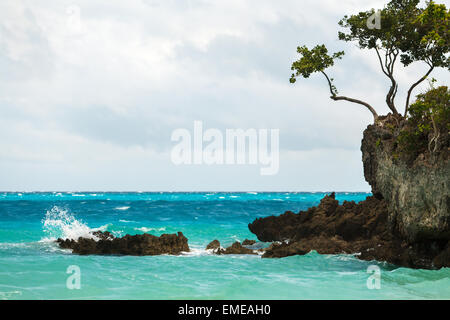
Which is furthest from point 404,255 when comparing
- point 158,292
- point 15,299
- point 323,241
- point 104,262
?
point 15,299

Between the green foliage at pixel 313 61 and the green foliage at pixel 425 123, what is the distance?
596cm

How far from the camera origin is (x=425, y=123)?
16.1m

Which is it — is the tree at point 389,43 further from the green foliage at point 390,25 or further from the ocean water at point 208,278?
the ocean water at point 208,278

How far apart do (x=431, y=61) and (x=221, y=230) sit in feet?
69.3

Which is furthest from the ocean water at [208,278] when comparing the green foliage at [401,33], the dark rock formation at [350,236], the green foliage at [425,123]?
the green foliage at [401,33]

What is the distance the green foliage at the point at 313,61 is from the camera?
21.8 meters

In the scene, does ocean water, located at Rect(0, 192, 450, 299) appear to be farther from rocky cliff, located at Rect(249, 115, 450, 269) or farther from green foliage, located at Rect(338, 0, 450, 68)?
green foliage, located at Rect(338, 0, 450, 68)

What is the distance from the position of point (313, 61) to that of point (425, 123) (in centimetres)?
732

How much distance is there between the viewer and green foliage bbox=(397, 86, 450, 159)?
15133 millimetres

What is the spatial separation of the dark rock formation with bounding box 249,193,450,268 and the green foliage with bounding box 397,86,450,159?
11.5 feet

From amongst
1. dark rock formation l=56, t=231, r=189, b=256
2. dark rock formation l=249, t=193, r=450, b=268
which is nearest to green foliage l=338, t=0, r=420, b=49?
dark rock formation l=249, t=193, r=450, b=268

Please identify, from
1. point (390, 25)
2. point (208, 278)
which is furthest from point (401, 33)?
point (208, 278)

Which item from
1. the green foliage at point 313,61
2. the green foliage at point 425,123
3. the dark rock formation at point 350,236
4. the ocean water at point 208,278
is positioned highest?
the green foliage at point 313,61
